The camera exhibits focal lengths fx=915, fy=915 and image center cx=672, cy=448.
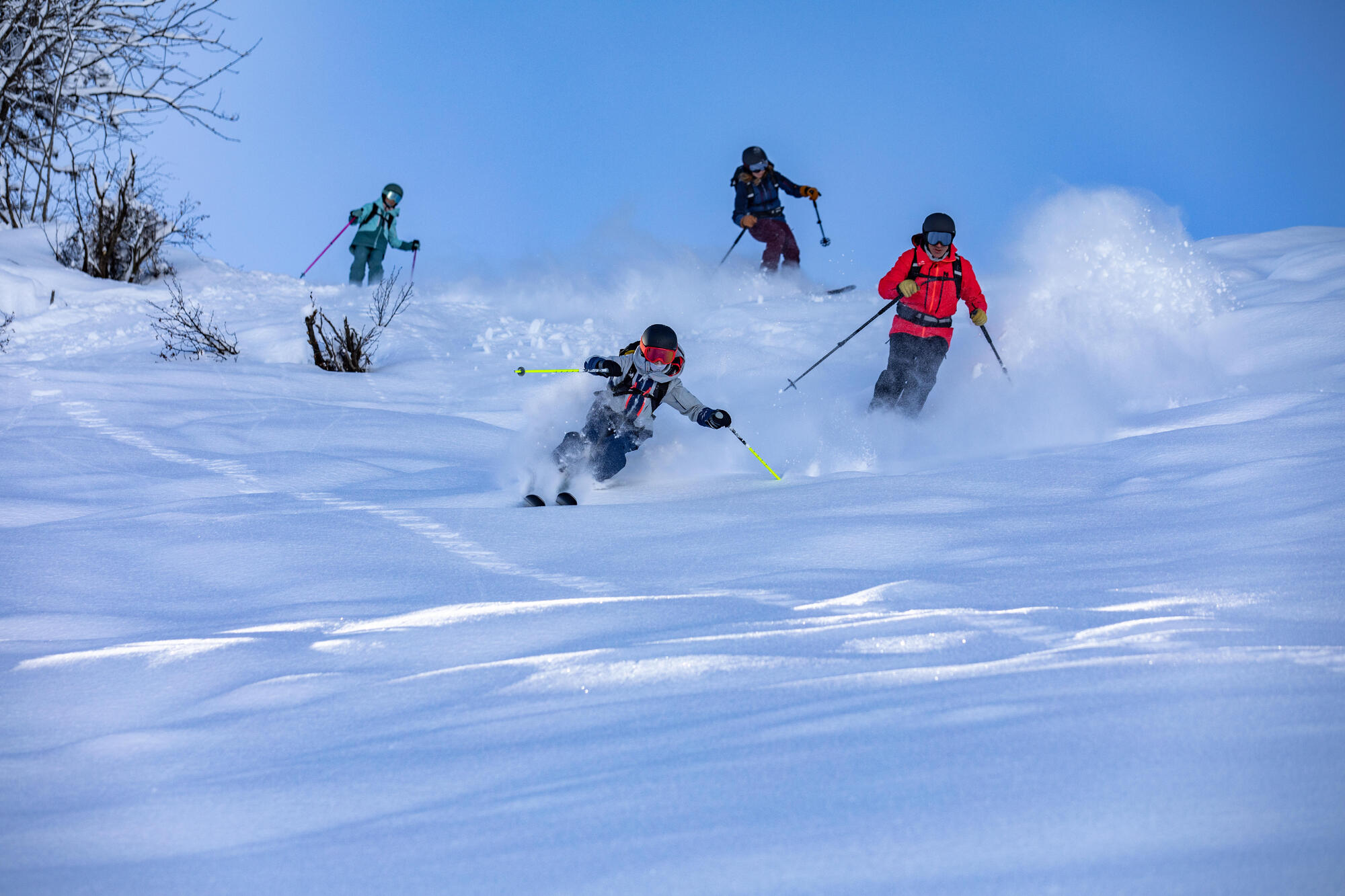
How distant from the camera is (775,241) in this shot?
11.7 m

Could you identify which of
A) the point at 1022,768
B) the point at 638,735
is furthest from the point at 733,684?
the point at 1022,768

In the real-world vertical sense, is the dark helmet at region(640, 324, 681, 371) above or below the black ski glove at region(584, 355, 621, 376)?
above

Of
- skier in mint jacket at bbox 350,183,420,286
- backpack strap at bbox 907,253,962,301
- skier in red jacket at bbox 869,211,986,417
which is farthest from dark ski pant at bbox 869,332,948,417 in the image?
skier in mint jacket at bbox 350,183,420,286

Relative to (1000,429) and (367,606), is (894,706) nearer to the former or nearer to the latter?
(367,606)

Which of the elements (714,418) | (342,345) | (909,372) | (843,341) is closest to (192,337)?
(342,345)

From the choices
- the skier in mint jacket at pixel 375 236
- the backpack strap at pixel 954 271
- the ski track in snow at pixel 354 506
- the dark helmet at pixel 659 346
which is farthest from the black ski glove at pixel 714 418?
the skier in mint jacket at pixel 375 236

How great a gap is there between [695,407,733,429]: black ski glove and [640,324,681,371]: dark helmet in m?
0.33

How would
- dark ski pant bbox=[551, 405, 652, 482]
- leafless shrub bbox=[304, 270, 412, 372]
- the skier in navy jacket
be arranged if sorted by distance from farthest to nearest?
1. the skier in navy jacket
2. leafless shrub bbox=[304, 270, 412, 372]
3. dark ski pant bbox=[551, 405, 652, 482]

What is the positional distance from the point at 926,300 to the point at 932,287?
0.32 feet

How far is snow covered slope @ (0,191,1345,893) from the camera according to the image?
159cm

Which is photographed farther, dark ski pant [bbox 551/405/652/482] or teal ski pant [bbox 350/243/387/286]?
teal ski pant [bbox 350/243/387/286]

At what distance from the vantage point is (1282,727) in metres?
1.80

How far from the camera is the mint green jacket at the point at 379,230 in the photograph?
1204 cm

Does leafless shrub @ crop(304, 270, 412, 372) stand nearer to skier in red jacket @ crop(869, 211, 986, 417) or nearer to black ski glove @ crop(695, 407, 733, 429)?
black ski glove @ crop(695, 407, 733, 429)
